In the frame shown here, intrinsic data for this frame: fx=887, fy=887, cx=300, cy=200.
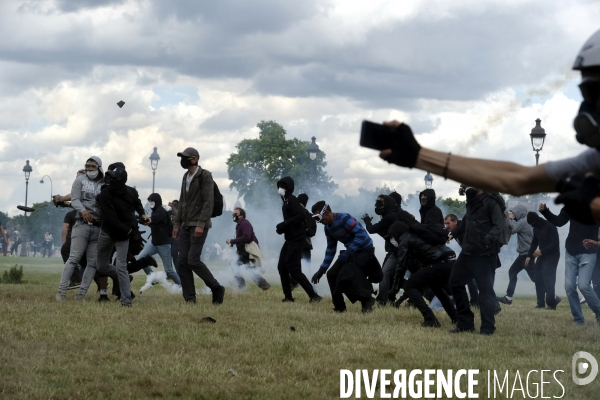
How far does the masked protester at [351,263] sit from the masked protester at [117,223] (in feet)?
8.71

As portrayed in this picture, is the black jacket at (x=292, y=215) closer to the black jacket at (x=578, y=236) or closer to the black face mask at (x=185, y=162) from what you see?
the black face mask at (x=185, y=162)

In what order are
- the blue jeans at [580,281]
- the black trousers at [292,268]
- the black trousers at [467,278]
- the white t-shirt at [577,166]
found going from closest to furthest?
1. the white t-shirt at [577,166]
2. the black trousers at [467,278]
3. the blue jeans at [580,281]
4. the black trousers at [292,268]

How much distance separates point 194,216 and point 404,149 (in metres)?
9.71

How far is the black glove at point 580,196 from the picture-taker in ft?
10.2

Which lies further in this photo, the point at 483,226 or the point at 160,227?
the point at 160,227

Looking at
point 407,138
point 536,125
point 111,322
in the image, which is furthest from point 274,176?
point 407,138

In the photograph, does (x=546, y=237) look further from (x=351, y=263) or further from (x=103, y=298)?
(x=103, y=298)

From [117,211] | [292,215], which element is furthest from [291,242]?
[117,211]

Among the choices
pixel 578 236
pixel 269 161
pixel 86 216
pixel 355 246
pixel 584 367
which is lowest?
pixel 584 367

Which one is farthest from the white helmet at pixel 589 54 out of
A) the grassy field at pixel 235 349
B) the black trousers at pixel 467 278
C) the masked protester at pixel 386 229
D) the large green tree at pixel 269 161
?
the large green tree at pixel 269 161

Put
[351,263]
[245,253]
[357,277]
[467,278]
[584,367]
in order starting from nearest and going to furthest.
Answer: [584,367], [467,278], [357,277], [351,263], [245,253]

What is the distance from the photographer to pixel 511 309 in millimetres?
15156

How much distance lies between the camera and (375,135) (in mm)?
3199

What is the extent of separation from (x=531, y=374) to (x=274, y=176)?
2361 inches
